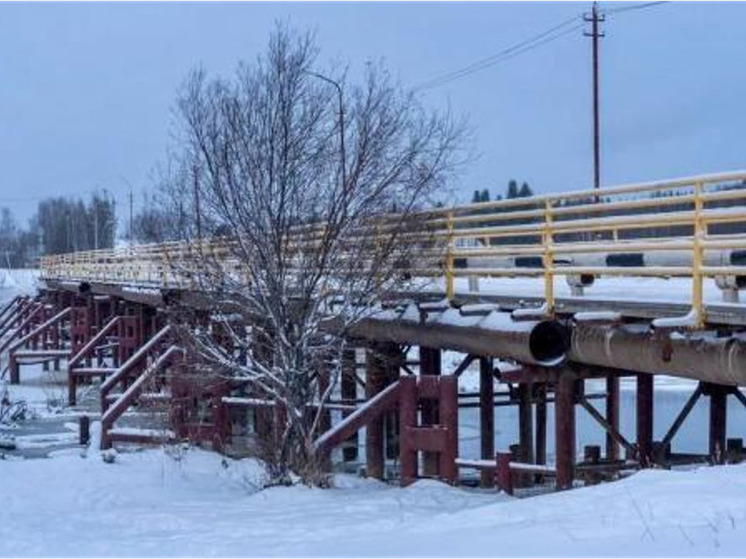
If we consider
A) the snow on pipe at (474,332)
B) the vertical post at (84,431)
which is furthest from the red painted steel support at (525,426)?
the vertical post at (84,431)

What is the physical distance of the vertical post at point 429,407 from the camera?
15.8m

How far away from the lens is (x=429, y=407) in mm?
17484

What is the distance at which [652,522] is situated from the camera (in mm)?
7020

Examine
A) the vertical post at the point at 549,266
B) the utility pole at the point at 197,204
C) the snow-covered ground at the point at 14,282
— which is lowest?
the snow-covered ground at the point at 14,282

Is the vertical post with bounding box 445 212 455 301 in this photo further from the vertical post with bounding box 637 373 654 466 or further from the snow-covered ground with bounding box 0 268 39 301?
the snow-covered ground with bounding box 0 268 39 301

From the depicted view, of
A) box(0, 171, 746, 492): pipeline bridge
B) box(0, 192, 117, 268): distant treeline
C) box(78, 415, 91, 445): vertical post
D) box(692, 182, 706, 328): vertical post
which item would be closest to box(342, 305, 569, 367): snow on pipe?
box(0, 171, 746, 492): pipeline bridge

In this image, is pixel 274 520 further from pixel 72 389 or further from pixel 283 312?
pixel 72 389

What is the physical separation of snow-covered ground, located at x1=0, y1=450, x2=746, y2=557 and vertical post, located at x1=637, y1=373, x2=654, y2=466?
7.18 feet

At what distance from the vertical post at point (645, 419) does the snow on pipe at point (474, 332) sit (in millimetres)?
2176

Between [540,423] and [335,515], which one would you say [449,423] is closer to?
[335,515]

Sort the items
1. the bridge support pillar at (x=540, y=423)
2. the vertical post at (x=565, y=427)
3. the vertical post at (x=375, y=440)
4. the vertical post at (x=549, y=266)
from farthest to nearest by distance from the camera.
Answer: the bridge support pillar at (x=540, y=423)
the vertical post at (x=375, y=440)
the vertical post at (x=565, y=427)
the vertical post at (x=549, y=266)

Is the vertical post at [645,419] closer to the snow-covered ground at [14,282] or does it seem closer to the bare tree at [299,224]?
the bare tree at [299,224]

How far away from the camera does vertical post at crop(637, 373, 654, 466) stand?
1419 cm

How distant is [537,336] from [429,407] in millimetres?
5394
